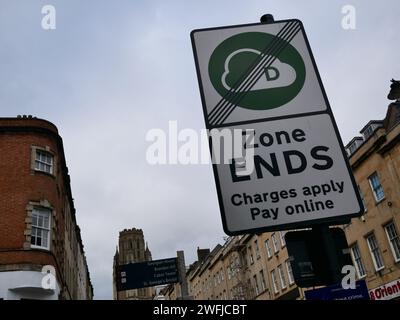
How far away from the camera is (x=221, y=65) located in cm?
266

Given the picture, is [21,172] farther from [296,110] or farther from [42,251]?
[296,110]

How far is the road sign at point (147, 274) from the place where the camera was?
13.6m

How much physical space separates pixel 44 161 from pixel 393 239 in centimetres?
2059

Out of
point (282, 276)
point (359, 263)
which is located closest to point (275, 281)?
point (282, 276)

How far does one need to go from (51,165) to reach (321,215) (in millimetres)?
21837

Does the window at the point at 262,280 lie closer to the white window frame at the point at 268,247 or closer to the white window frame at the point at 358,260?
the white window frame at the point at 268,247

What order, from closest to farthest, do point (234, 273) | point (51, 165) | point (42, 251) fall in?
point (42, 251) → point (51, 165) → point (234, 273)

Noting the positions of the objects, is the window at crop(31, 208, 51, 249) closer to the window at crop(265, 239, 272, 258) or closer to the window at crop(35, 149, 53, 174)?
the window at crop(35, 149, 53, 174)

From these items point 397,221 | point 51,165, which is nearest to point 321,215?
point 51,165

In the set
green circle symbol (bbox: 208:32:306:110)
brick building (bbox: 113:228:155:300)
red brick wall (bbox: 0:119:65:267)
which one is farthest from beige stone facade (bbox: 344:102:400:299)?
brick building (bbox: 113:228:155:300)

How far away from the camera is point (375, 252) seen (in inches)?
1027

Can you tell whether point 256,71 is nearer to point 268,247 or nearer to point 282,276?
point 282,276

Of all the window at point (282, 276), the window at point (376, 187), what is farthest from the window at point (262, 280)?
the window at point (376, 187)
